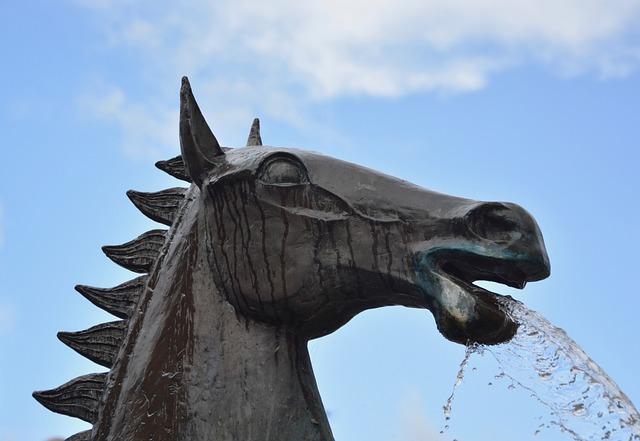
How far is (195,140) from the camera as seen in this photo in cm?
382

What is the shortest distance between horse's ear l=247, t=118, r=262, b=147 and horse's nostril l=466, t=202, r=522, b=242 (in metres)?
1.52

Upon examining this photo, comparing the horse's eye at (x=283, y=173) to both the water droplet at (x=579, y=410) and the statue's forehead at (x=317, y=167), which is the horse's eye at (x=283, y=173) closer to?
the statue's forehead at (x=317, y=167)

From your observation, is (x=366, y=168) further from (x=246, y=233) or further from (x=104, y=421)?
(x=104, y=421)

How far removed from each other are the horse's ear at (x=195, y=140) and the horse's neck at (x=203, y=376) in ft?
0.85

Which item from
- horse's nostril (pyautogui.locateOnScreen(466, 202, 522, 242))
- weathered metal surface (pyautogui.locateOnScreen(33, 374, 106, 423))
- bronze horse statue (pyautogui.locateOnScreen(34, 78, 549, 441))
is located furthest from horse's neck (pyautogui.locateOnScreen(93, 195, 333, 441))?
horse's nostril (pyautogui.locateOnScreen(466, 202, 522, 242))

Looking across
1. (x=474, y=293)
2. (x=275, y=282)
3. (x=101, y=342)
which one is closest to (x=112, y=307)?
(x=101, y=342)

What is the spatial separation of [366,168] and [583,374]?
3.45 ft

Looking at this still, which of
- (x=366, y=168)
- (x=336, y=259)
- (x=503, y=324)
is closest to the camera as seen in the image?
(x=503, y=324)

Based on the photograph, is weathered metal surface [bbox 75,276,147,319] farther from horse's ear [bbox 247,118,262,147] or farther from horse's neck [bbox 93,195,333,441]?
horse's ear [bbox 247,118,262,147]

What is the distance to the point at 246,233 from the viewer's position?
369cm

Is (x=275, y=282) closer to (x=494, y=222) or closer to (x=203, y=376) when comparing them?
(x=203, y=376)

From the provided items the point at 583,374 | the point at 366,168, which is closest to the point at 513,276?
the point at 583,374

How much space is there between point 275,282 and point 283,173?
1.35 ft

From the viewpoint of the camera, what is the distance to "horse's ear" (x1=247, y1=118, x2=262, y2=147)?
15.5 ft
